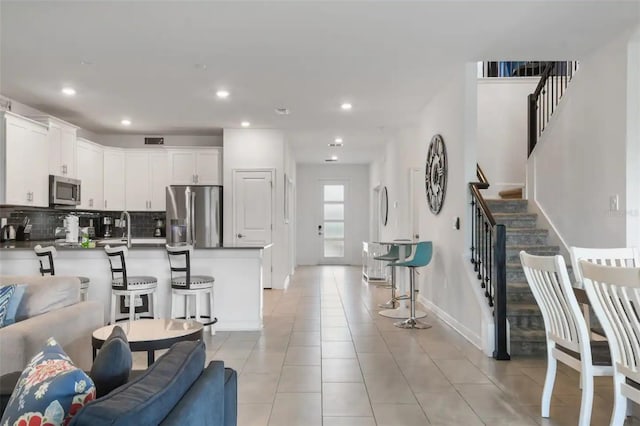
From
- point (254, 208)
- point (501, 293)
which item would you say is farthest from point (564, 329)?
point (254, 208)

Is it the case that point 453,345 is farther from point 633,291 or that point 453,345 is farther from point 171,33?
point 171,33

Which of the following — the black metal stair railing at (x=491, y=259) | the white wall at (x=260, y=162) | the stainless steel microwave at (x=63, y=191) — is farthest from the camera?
the white wall at (x=260, y=162)

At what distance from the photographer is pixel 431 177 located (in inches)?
239

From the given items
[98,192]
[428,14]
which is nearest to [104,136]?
[98,192]

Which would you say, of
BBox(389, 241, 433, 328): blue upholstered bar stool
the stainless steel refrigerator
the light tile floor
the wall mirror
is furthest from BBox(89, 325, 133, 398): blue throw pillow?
the wall mirror

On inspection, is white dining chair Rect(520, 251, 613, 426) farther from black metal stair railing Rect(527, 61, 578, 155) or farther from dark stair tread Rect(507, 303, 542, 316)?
black metal stair railing Rect(527, 61, 578, 155)

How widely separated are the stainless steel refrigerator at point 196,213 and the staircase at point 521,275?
438cm

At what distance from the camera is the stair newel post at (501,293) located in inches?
153

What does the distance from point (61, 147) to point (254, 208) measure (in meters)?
3.02

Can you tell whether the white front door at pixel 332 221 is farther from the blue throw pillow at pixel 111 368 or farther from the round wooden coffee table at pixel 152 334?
the blue throw pillow at pixel 111 368

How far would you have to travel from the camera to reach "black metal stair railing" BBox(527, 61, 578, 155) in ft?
18.3

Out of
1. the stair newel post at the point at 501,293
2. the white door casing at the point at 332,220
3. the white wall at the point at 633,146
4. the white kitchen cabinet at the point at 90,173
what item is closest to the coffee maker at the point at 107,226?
the white kitchen cabinet at the point at 90,173

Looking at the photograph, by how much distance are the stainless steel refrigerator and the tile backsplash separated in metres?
0.73

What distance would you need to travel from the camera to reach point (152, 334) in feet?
8.15
